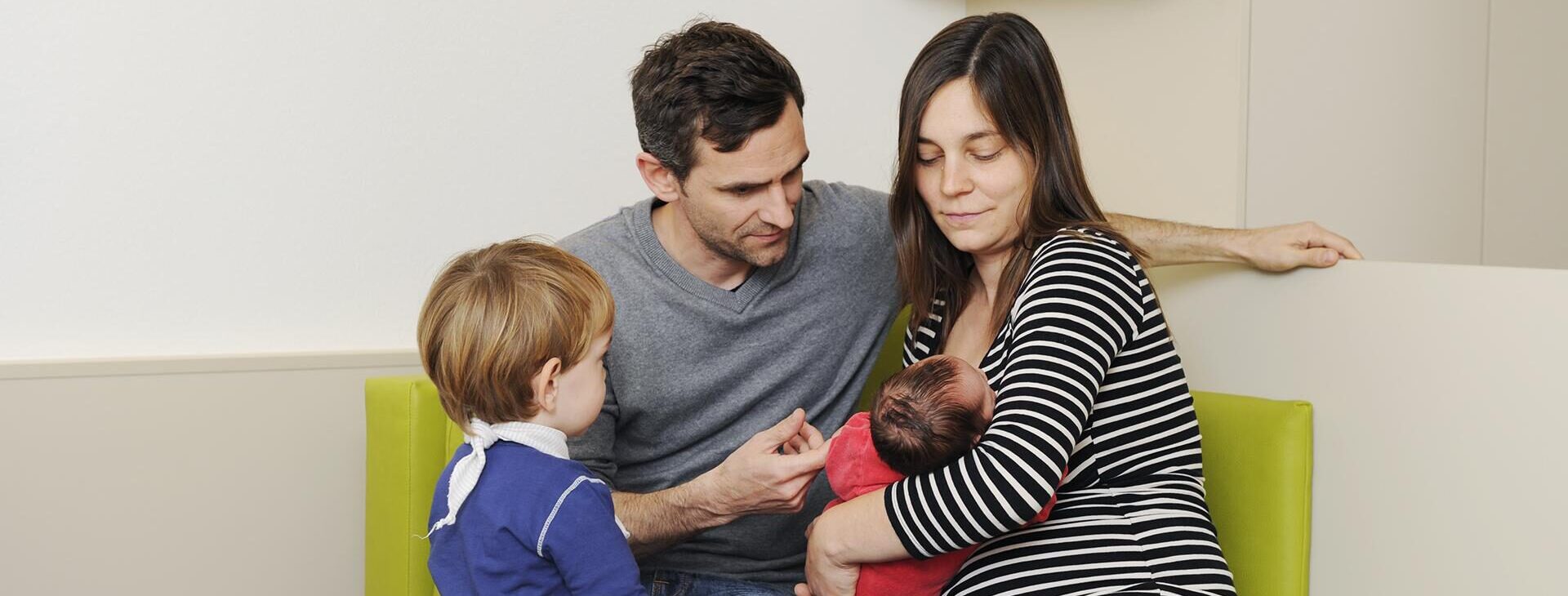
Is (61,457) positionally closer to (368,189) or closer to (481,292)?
(368,189)

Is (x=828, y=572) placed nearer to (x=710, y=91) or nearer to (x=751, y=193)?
(x=751, y=193)

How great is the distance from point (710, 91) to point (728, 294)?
11.9 inches

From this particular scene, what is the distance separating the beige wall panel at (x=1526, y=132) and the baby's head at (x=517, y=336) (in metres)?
1.99

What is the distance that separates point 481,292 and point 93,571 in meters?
1.06

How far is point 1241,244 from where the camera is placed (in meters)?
1.59

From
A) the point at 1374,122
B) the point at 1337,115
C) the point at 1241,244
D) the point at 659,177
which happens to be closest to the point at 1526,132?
the point at 1374,122

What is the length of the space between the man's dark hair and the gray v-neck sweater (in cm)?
18

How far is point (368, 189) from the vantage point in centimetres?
203

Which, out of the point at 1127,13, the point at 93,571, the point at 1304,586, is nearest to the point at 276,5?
the point at 93,571

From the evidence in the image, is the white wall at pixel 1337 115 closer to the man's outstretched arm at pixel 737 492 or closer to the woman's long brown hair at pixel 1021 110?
the woman's long brown hair at pixel 1021 110

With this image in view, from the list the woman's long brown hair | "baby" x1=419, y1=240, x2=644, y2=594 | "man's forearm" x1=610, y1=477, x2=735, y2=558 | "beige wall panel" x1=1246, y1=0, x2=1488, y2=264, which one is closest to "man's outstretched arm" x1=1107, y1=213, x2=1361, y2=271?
the woman's long brown hair

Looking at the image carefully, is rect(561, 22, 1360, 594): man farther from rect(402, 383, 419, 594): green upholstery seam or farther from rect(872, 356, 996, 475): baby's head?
A: rect(402, 383, 419, 594): green upholstery seam

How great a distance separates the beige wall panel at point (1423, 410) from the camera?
126cm

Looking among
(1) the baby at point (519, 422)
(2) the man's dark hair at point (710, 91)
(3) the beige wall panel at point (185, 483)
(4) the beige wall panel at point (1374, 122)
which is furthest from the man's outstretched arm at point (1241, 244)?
(3) the beige wall panel at point (185, 483)
